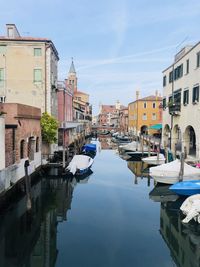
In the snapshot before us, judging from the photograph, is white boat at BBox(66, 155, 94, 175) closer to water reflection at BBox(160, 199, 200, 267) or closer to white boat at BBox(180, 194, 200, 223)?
water reflection at BBox(160, 199, 200, 267)

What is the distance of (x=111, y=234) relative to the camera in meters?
10.4

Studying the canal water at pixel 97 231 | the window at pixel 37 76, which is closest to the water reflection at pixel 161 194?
the canal water at pixel 97 231

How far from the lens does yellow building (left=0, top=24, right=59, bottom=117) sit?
25.2 m

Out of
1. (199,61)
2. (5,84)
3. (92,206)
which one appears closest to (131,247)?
(92,206)

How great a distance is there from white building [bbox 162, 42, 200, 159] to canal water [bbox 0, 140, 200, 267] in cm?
931

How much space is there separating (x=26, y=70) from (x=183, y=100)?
1581 centimetres

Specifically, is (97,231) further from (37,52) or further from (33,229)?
(37,52)

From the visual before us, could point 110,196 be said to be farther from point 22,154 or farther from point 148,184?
point 22,154

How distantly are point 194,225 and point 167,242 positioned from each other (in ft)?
5.39

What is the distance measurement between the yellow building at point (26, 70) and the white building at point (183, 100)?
1318 centimetres

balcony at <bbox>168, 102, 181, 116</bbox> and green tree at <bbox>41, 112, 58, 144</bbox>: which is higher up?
balcony at <bbox>168, 102, 181, 116</bbox>

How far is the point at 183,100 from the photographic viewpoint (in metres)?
25.4

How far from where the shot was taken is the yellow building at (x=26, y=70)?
2525cm

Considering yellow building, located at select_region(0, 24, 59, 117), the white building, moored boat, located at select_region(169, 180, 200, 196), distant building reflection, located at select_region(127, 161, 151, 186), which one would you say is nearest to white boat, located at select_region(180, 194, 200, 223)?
moored boat, located at select_region(169, 180, 200, 196)
